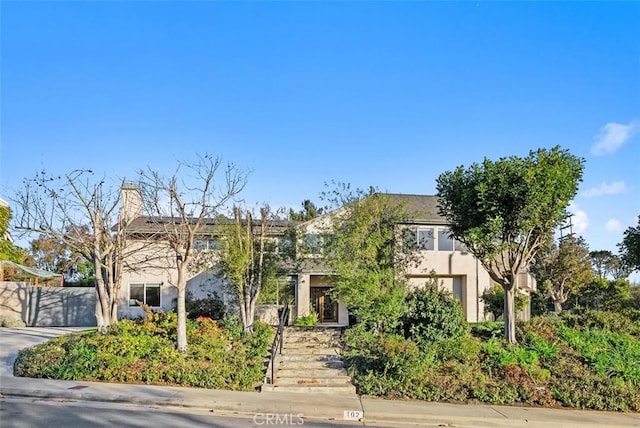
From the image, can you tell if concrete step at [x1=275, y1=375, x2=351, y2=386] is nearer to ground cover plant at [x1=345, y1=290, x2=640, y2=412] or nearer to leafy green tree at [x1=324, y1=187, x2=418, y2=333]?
ground cover plant at [x1=345, y1=290, x2=640, y2=412]

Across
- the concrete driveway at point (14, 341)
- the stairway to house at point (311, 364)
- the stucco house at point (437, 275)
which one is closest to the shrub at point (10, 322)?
the concrete driveway at point (14, 341)

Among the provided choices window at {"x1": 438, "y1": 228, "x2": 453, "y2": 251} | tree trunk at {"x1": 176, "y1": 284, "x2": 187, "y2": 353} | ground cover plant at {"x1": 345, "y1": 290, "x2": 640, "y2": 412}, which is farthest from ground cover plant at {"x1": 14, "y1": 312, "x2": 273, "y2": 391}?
window at {"x1": 438, "y1": 228, "x2": 453, "y2": 251}

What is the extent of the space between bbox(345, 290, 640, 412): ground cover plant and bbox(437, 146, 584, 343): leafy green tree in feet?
4.71

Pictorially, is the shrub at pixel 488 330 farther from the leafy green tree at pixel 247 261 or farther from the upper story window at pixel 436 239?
the leafy green tree at pixel 247 261

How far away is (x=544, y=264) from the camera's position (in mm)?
37500

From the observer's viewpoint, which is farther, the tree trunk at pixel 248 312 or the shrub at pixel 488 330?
the tree trunk at pixel 248 312

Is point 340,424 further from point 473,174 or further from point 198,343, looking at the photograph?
point 473,174

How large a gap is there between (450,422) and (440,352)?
11.5ft

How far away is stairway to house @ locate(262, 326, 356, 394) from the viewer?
1156 cm

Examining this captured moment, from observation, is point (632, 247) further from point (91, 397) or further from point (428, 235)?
point (91, 397)

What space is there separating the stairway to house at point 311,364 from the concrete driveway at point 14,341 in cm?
662

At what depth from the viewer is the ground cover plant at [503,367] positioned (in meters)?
11.3

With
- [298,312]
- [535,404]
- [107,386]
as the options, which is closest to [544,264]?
[298,312]

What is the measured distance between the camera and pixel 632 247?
18.9 meters
